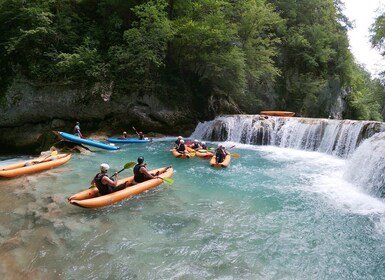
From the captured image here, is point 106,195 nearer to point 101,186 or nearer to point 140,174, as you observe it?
point 101,186

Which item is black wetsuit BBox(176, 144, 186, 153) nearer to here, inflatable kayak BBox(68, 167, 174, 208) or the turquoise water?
the turquoise water

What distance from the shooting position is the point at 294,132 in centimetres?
1561

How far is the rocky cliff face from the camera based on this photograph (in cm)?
1559

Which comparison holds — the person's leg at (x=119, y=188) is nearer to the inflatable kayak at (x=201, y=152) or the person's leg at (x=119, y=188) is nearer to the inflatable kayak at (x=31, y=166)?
the inflatable kayak at (x=31, y=166)

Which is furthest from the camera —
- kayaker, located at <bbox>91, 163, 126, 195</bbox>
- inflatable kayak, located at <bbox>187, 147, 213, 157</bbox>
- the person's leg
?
inflatable kayak, located at <bbox>187, 147, 213, 157</bbox>

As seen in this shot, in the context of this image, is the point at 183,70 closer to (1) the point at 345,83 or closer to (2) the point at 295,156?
(2) the point at 295,156

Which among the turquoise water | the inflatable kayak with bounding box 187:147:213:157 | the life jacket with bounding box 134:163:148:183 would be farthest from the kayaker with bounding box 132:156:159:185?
the inflatable kayak with bounding box 187:147:213:157

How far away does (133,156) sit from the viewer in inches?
493

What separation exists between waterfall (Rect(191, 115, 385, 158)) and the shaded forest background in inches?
84.6

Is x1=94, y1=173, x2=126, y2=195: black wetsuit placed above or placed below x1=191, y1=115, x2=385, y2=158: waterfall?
below

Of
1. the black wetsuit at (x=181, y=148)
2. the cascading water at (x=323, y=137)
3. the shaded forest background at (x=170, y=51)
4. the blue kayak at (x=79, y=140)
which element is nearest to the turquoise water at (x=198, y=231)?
the cascading water at (x=323, y=137)

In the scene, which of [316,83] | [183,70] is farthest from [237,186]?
[316,83]

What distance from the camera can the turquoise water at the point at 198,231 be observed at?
4453 millimetres

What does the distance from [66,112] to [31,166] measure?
7.89 m
